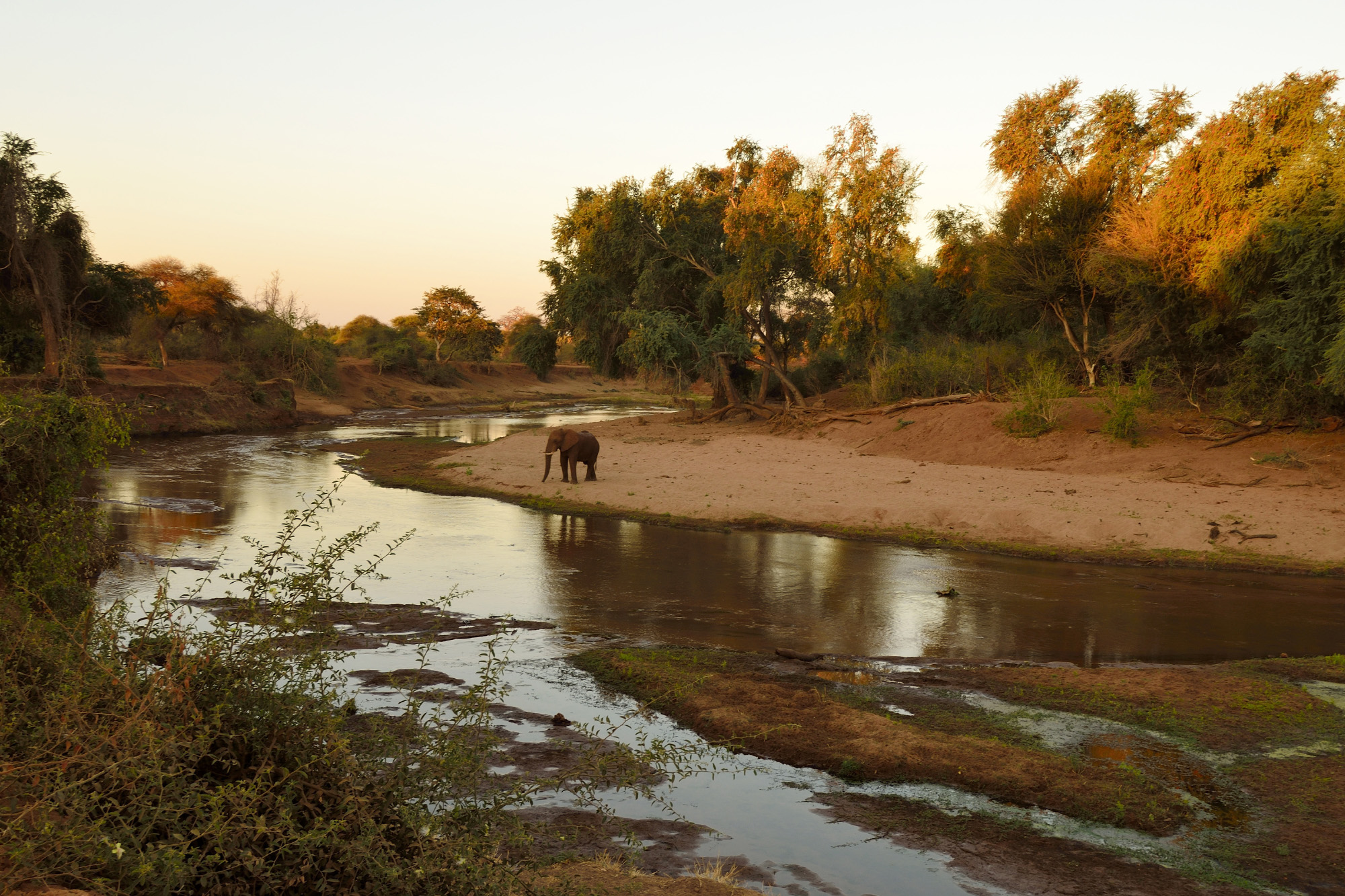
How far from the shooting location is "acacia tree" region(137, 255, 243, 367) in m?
50.7

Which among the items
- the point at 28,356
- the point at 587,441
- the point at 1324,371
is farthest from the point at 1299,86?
the point at 28,356

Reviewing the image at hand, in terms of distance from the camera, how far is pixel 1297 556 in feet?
46.1

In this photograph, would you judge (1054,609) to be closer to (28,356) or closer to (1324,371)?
(1324,371)

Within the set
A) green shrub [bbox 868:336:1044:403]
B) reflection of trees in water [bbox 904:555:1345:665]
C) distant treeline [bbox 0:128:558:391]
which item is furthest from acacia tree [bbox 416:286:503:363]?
reflection of trees in water [bbox 904:555:1345:665]

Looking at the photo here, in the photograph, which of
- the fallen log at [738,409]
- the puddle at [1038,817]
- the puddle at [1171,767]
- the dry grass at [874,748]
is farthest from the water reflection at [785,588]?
the fallen log at [738,409]

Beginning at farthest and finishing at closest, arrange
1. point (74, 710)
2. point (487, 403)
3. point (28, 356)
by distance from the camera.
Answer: point (487, 403), point (28, 356), point (74, 710)

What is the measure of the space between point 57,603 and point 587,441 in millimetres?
14317

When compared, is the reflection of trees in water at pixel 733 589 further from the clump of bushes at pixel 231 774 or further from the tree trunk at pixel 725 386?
the tree trunk at pixel 725 386

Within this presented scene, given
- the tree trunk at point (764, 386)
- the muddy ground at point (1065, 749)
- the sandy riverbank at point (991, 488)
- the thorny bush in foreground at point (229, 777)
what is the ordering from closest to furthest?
the thorny bush in foreground at point (229, 777) < the muddy ground at point (1065, 749) < the sandy riverbank at point (991, 488) < the tree trunk at point (764, 386)

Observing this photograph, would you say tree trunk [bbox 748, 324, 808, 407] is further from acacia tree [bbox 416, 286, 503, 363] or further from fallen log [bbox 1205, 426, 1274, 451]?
acacia tree [bbox 416, 286, 503, 363]

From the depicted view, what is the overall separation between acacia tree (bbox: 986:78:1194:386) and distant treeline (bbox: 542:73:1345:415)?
73 mm

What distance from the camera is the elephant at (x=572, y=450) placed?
21.3m

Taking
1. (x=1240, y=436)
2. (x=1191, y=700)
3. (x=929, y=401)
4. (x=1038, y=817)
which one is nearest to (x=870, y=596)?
(x=1191, y=700)

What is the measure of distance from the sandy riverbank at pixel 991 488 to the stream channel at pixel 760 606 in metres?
1.02
